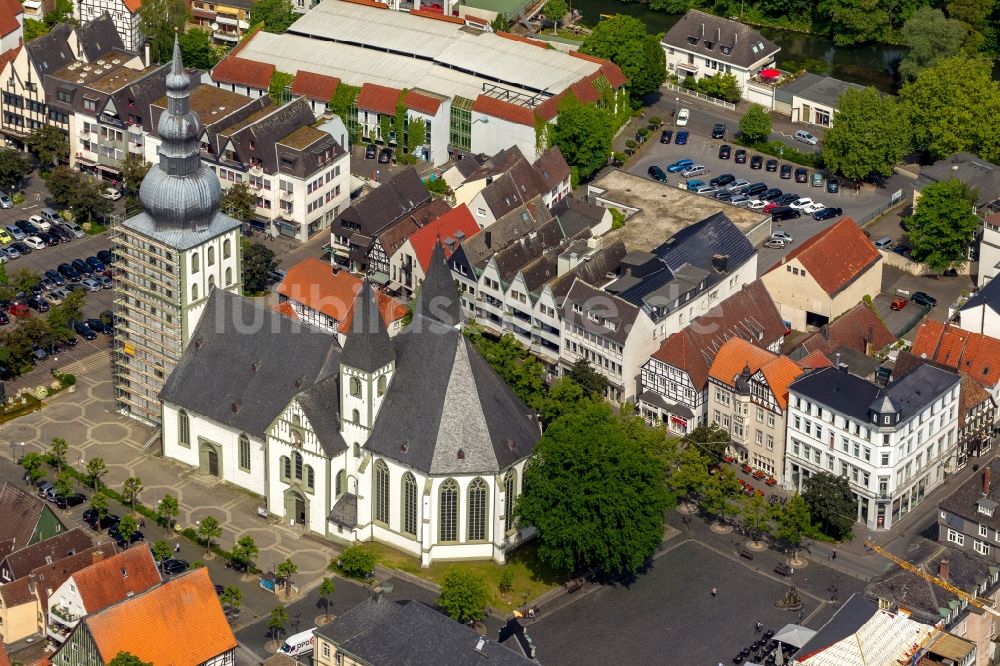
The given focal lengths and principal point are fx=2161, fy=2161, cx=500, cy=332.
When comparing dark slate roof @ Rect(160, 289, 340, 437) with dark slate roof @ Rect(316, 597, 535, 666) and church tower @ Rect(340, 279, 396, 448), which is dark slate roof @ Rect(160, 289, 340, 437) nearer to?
church tower @ Rect(340, 279, 396, 448)

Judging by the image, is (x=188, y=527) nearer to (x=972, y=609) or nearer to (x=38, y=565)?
(x=38, y=565)

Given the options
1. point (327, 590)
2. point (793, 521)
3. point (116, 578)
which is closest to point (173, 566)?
point (116, 578)

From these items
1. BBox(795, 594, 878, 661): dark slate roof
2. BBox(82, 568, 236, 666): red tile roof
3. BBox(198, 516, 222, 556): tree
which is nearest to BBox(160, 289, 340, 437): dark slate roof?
BBox(198, 516, 222, 556): tree

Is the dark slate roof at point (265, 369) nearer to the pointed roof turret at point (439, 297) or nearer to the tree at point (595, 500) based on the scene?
the pointed roof turret at point (439, 297)

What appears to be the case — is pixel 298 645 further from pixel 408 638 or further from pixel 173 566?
pixel 173 566

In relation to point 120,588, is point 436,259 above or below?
above

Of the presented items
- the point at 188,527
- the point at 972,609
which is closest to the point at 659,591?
the point at 972,609

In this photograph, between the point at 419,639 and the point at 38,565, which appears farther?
the point at 38,565
